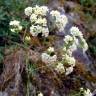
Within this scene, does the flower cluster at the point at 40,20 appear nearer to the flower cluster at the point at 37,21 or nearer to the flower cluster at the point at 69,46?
the flower cluster at the point at 37,21

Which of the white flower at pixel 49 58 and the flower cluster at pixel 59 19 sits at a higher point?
the flower cluster at pixel 59 19

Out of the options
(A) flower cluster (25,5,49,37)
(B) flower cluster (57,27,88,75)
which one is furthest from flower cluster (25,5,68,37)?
(B) flower cluster (57,27,88,75)

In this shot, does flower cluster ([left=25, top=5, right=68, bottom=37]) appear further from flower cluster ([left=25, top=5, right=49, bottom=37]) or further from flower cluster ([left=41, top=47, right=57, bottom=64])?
flower cluster ([left=41, top=47, right=57, bottom=64])

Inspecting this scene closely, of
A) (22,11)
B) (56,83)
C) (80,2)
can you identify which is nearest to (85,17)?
(80,2)

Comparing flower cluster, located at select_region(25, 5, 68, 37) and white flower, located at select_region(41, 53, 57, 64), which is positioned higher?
flower cluster, located at select_region(25, 5, 68, 37)

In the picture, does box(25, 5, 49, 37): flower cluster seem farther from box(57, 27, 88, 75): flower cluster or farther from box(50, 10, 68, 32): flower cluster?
box(57, 27, 88, 75): flower cluster

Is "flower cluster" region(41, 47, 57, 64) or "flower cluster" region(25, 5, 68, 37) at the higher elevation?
"flower cluster" region(25, 5, 68, 37)

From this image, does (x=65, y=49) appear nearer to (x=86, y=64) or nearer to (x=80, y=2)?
(x=86, y=64)

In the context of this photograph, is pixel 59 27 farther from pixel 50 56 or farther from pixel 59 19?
pixel 50 56

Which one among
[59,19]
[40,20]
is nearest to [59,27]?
[59,19]

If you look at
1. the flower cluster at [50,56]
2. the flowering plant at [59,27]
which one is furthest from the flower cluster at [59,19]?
the flower cluster at [50,56]

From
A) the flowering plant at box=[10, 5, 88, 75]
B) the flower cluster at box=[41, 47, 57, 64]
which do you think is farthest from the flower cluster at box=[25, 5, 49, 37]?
the flower cluster at box=[41, 47, 57, 64]
